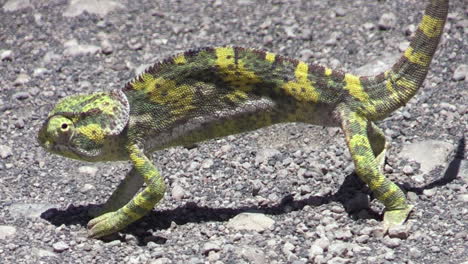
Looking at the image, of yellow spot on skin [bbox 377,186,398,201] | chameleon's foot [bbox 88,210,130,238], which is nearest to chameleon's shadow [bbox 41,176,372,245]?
chameleon's foot [bbox 88,210,130,238]

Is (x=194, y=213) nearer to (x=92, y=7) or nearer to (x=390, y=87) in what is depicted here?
(x=390, y=87)

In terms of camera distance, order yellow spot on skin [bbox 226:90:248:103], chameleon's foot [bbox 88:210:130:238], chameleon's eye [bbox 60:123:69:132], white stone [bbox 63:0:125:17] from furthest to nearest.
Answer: white stone [bbox 63:0:125:17] → yellow spot on skin [bbox 226:90:248:103] → chameleon's foot [bbox 88:210:130:238] → chameleon's eye [bbox 60:123:69:132]

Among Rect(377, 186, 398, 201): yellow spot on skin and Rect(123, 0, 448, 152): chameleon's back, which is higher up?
Rect(123, 0, 448, 152): chameleon's back

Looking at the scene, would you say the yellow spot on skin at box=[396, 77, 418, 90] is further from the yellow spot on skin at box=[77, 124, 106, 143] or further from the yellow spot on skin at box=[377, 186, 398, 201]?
the yellow spot on skin at box=[77, 124, 106, 143]

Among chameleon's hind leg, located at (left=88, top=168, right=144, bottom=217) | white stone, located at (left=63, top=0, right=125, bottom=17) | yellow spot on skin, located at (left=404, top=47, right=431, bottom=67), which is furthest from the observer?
white stone, located at (left=63, top=0, right=125, bottom=17)

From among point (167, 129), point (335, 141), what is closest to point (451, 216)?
point (335, 141)

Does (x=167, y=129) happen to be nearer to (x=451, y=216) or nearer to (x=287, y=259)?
(x=287, y=259)

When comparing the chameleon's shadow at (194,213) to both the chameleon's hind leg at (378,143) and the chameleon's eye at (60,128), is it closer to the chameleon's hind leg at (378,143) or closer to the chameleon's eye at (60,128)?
the chameleon's hind leg at (378,143)
